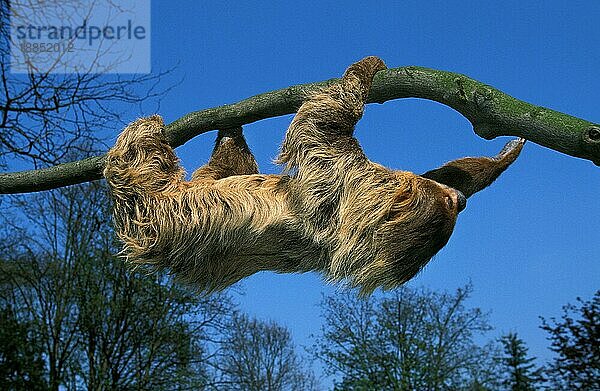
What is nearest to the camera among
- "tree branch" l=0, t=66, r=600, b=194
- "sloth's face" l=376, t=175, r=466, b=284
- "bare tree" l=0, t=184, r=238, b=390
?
"tree branch" l=0, t=66, r=600, b=194

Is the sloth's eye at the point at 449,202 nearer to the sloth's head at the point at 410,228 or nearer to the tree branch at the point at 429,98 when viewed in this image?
the sloth's head at the point at 410,228

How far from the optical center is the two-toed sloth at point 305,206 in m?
3.56

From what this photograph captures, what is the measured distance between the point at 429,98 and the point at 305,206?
98 cm

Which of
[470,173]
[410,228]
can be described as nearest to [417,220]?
[410,228]

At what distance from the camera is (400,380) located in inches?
743

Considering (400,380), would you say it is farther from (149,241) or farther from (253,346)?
(149,241)

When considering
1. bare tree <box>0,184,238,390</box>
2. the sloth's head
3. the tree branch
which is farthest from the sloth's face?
bare tree <box>0,184,238,390</box>

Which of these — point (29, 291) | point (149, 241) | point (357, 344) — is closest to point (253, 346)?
point (357, 344)

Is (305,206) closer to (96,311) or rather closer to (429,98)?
(429,98)

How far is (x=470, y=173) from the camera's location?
3842 mm

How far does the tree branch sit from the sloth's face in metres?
0.52

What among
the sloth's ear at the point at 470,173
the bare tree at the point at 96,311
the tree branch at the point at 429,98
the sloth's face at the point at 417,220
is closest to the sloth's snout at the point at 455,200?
the sloth's face at the point at 417,220

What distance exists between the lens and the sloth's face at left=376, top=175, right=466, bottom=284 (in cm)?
354

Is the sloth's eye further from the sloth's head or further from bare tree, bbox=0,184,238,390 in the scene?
bare tree, bbox=0,184,238,390
